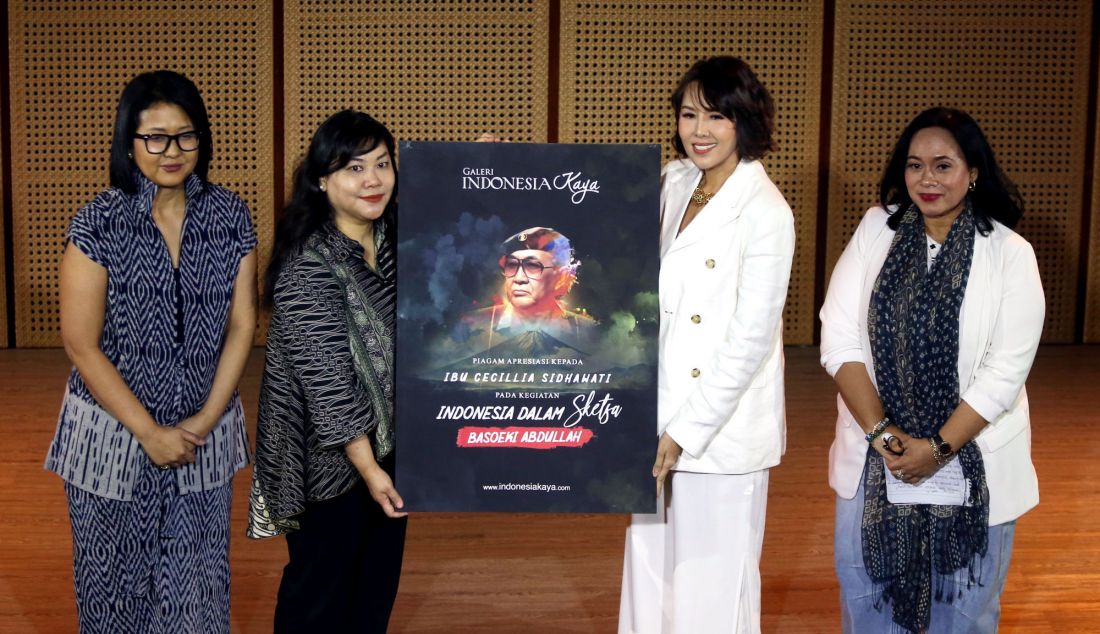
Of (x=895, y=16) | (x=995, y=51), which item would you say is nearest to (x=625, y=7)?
(x=895, y=16)

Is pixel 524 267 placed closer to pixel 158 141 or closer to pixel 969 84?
pixel 158 141

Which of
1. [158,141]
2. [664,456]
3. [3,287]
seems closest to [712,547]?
[664,456]

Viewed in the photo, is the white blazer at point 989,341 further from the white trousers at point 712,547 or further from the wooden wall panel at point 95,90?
the wooden wall panel at point 95,90

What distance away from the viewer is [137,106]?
97.0 inches

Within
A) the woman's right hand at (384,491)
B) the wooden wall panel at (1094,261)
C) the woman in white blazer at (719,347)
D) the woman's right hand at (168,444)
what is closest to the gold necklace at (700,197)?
the woman in white blazer at (719,347)

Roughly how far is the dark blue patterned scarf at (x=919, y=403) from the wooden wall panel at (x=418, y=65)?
213 inches

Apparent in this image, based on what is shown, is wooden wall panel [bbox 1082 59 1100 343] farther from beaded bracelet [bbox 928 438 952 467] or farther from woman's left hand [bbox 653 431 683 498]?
woman's left hand [bbox 653 431 683 498]

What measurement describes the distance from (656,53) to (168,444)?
590cm

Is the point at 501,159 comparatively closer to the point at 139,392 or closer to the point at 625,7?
the point at 139,392

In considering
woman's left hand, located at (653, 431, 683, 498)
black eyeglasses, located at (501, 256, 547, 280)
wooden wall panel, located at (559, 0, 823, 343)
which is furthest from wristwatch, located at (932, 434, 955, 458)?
wooden wall panel, located at (559, 0, 823, 343)

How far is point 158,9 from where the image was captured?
25.0 feet

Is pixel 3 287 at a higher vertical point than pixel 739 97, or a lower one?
lower

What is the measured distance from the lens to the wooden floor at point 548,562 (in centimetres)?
357

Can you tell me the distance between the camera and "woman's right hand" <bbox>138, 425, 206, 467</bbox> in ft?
8.26
